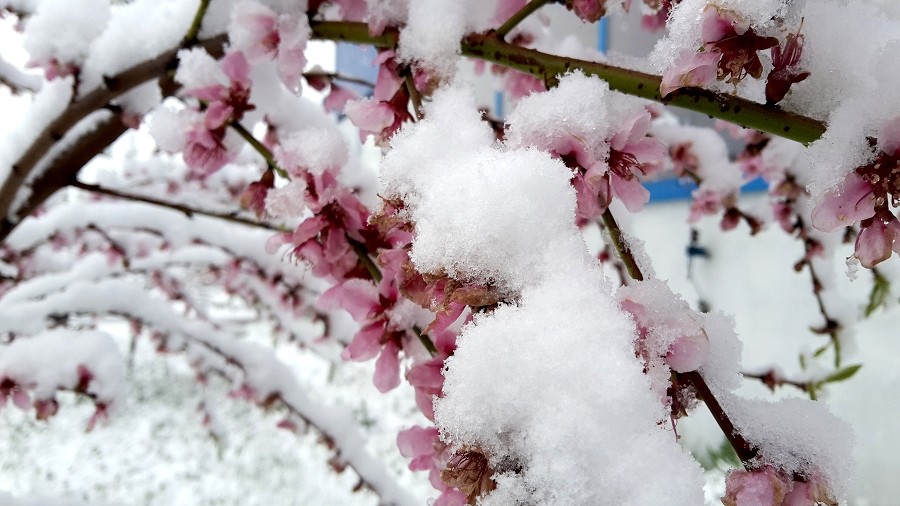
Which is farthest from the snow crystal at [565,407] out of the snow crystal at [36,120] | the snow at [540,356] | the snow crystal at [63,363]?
the snow crystal at [63,363]

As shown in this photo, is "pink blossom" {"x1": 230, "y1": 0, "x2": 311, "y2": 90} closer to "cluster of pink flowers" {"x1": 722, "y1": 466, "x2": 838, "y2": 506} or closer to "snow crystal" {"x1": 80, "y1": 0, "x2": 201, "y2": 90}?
"snow crystal" {"x1": 80, "y1": 0, "x2": 201, "y2": 90}

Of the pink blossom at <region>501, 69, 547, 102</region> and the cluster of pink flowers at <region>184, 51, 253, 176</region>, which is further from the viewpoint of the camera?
the pink blossom at <region>501, 69, 547, 102</region>

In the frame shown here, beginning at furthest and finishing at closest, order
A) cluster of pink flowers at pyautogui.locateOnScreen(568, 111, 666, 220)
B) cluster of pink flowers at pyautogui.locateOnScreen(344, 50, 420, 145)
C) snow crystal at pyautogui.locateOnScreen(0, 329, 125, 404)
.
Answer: snow crystal at pyautogui.locateOnScreen(0, 329, 125, 404) → cluster of pink flowers at pyautogui.locateOnScreen(344, 50, 420, 145) → cluster of pink flowers at pyautogui.locateOnScreen(568, 111, 666, 220)

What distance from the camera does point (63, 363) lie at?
80 centimetres

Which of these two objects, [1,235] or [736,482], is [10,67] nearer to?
[1,235]

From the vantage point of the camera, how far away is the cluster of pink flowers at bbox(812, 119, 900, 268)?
0.31 m

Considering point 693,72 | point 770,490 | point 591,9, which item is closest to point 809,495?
point 770,490

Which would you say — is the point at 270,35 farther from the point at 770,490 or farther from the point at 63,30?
the point at 770,490

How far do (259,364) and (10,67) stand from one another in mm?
689

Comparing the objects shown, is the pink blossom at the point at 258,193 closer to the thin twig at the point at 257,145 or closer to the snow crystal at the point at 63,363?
the thin twig at the point at 257,145

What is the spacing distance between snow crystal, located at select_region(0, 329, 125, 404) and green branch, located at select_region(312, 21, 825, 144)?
0.69 metres

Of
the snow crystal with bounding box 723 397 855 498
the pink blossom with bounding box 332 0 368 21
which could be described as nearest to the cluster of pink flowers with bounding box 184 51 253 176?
the pink blossom with bounding box 332 0 368 21

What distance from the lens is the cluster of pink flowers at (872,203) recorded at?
0.31 metres

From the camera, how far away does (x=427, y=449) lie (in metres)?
0.42
